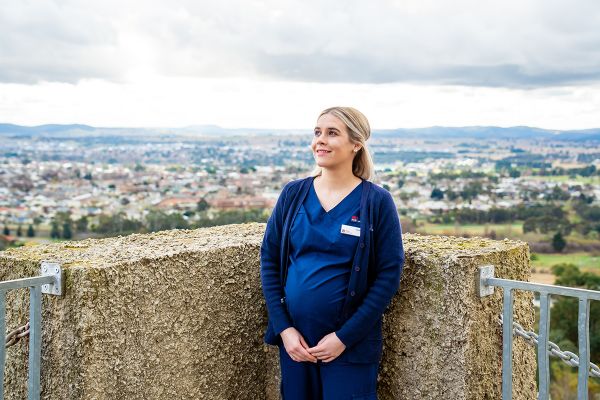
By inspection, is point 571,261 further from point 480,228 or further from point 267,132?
point 267,132

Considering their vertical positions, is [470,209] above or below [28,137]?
below

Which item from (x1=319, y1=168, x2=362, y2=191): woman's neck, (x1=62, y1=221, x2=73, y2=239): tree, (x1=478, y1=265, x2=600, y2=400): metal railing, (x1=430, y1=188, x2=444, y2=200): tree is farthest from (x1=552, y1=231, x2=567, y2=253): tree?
(x1=319, y1=168, x2=362, y2=191): woman's neck

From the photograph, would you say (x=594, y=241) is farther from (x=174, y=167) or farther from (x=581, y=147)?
(x=174, y=167)

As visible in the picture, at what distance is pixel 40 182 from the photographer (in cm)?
7106

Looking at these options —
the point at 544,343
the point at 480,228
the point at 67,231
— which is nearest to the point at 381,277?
the point at 544,343

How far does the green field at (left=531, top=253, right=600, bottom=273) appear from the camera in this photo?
42.5 m

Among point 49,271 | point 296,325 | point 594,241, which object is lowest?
point 594,241

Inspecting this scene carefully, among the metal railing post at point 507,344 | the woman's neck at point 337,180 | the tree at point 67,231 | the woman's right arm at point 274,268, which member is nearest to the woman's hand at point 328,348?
the woman's right arm at point 274,268

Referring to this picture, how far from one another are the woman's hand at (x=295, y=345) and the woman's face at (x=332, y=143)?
79 cm

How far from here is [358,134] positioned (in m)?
3.25

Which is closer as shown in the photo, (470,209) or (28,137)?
(470,209)

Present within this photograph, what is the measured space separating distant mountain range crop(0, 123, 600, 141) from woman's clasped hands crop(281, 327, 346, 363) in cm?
3827

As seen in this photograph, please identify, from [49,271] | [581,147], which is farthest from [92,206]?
[49,271]

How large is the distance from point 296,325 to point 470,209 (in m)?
48.7
